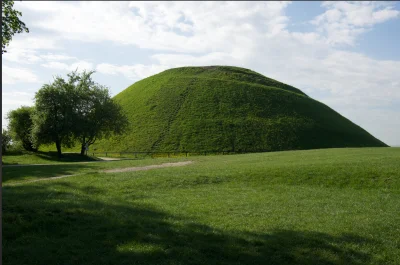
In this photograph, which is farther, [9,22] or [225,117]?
[225,117]

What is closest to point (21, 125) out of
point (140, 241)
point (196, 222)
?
point (196, 222)

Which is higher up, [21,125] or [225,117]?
[225,117]

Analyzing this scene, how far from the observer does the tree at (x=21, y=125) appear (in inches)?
1977

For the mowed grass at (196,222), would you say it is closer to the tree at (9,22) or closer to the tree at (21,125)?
the tree at (9,22)

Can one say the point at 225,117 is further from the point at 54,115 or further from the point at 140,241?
the point at 140,241

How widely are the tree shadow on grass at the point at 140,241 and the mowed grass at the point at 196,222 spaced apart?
0.09 ft

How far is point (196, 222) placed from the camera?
37.6ft

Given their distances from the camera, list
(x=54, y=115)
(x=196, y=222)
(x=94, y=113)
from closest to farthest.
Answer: (x=196, y=222) < (x=54, y=115) < (x=94, y=113)

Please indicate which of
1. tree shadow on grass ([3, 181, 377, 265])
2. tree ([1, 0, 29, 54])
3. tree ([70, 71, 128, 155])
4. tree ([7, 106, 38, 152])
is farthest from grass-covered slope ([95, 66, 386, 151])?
tree shadow on grass ([3, 181, 377, 265])

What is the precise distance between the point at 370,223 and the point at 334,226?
152 cm

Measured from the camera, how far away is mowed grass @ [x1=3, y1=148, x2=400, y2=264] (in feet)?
29.2

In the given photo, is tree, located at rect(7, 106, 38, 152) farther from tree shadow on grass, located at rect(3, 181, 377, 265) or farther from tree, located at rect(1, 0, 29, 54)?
tree shadow on grass, located at rect(3, 181, 377, 265)

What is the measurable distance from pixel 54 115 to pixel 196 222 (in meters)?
40.6

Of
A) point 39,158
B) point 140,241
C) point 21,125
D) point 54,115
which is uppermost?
point 54,115
